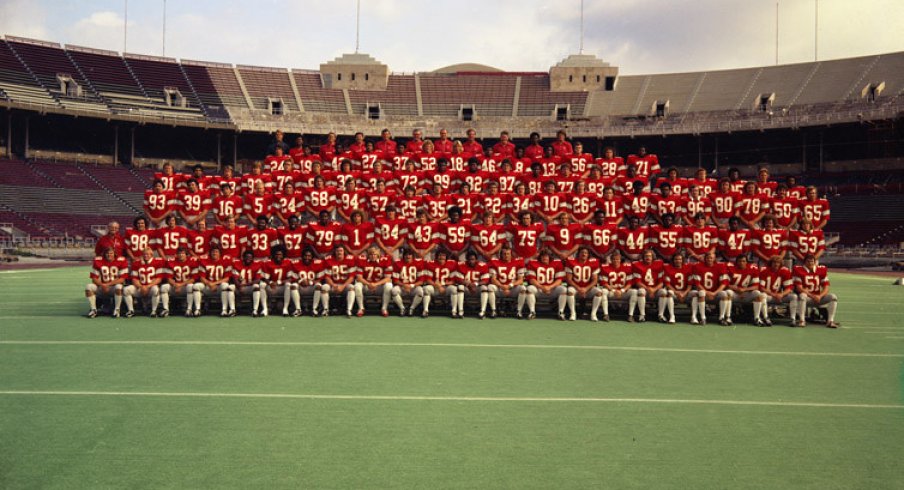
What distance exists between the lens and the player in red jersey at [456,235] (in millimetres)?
11273

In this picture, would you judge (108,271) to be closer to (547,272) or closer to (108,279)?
(108,279)

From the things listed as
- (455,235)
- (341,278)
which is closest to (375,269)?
(341,278)

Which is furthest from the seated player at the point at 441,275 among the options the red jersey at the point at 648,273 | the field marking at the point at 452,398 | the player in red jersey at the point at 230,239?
the field marking at the point at 452,398

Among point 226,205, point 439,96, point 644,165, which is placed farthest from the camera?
point 439,96

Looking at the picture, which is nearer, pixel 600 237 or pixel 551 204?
pixel 600 237

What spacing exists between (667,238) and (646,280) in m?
0.87

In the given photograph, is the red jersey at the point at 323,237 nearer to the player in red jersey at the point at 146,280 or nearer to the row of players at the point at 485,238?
the row of players at the point at 485,238

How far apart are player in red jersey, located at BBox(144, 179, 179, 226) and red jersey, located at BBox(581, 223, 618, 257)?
7.46m

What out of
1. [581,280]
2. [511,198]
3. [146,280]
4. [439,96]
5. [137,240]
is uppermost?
[439,96]

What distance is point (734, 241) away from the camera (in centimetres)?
1104

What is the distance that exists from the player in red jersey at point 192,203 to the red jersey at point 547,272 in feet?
20.0

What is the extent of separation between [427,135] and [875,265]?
1045 inches

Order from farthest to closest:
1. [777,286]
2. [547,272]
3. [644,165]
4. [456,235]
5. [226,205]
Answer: [644,165] < [226,205] < [456,235] < [547,272] < [777,286]

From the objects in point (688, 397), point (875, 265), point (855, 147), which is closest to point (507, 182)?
point (688, 397)
